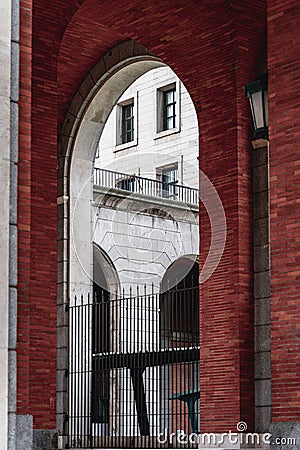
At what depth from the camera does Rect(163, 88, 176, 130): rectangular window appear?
37.2 metres

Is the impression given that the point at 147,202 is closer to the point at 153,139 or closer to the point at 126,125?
the point at 153,139

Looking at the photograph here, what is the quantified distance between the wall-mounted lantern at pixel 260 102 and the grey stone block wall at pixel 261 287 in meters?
2.27

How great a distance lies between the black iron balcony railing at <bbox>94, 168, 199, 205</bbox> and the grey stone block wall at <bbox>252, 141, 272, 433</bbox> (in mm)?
17839

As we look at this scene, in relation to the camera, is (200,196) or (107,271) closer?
(200,196)

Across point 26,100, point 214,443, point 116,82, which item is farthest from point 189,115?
point 26,100

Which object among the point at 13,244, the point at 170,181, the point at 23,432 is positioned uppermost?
the point at 170,181

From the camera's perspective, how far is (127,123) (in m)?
39.5

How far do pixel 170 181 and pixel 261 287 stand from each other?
71.6 feet

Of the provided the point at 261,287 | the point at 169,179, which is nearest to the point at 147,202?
the point at 169,179

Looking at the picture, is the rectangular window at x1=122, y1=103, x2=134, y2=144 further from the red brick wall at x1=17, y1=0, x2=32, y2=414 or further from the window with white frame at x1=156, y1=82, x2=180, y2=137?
the red brick wall at x1=17, y1=0, x2=32, y2=414

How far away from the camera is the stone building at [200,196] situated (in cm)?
877

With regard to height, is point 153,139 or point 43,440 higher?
point 153,139

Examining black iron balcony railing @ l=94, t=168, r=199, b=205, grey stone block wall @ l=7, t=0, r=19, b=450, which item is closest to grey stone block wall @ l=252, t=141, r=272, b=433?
grey stone block wall @ l=7, t=0, r=19, b=450

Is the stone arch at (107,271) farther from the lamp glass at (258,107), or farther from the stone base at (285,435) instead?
the stone base at (285,435)
